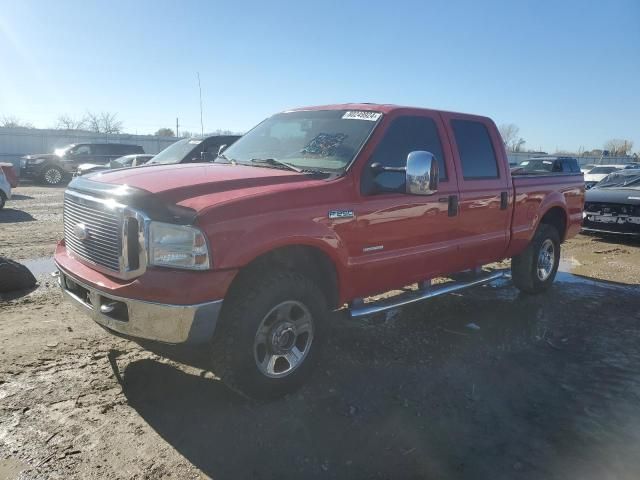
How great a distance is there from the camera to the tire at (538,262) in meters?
6.15

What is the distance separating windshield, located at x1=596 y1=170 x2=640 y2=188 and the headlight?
431 inches

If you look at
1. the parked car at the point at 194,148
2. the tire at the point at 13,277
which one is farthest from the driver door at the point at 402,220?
the parked car at the point at 194,148

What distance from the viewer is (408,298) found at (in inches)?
172

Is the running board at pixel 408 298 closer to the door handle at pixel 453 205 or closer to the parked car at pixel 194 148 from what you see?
the door handle at pixel 453 205

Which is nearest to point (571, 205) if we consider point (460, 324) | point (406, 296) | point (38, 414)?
point (460, 324)

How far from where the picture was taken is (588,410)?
348 centimetres

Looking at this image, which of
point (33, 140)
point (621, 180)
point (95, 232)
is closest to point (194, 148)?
point (95, 232)

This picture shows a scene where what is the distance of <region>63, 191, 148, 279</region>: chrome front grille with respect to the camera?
298cm

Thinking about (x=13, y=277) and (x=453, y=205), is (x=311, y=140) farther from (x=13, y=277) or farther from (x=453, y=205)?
(x=13, y=277)

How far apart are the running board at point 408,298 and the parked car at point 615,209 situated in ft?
19.6

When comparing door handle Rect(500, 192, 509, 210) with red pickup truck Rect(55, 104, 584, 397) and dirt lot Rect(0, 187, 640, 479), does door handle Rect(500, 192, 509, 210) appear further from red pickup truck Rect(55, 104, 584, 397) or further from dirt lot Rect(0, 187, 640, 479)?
dirt lot Rect(0, 187, 640, 479)

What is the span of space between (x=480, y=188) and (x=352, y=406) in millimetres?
2623

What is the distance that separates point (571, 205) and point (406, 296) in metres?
3.50

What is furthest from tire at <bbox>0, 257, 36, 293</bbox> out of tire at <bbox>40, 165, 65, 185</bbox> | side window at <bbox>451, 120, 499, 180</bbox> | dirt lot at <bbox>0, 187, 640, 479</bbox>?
tire at <bbox>40, 165, 65, 185</bbox>
